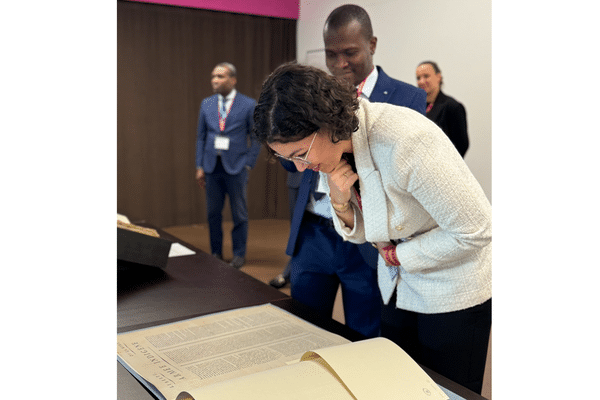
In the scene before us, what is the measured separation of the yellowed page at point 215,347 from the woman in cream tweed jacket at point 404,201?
0.25 metres

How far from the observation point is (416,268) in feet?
3.60

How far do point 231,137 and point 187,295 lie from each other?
307 cm

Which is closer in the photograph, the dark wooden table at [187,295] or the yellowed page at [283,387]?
the yellowed page at [283,387]

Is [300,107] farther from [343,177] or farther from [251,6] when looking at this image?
[251,6]

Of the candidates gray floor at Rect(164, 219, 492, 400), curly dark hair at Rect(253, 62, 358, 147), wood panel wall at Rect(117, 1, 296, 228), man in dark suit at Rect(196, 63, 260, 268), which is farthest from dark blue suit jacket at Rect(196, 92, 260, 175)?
curly dark hair at Rect(253, 62, 358, 147)

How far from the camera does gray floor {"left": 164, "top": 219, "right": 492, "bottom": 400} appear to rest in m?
4.05

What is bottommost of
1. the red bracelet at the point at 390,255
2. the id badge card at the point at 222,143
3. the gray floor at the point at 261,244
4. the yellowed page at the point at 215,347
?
the gray floor at the point at 261,244

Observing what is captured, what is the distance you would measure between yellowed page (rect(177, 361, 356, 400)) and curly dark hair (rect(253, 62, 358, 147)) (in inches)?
17.9

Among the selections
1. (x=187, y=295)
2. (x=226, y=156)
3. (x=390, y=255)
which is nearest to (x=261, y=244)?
(x=226, y=156)

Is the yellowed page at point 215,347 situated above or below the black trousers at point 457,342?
above

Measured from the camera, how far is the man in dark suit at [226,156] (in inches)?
167

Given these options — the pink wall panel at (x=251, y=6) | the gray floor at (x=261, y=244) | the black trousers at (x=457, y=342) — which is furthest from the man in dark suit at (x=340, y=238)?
the pink wall panel at (x=251, y=6)

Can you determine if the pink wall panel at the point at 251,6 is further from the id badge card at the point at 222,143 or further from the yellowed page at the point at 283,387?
the yellowed page at the point at 283,387
